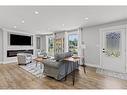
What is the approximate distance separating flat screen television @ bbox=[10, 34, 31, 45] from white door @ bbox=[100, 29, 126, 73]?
5.64 meters

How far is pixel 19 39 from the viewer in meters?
7.78

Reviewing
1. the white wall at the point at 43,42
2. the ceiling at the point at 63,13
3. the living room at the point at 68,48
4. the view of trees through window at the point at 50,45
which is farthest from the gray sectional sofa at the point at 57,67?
the white wall at the point at 43,42

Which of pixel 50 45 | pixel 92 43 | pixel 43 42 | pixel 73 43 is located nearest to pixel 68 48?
pixel 73 43

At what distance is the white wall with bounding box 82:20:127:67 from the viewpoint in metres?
5.64

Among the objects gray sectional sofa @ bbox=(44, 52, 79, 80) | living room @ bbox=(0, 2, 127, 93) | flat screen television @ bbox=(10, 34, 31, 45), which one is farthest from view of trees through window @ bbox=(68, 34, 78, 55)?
flat screen television @ bbox=(10, 34, 31, 45)

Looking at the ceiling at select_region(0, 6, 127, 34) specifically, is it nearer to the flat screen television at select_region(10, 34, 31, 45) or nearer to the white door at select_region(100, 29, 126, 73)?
the white door at select_region(100, 29, 126, 73)


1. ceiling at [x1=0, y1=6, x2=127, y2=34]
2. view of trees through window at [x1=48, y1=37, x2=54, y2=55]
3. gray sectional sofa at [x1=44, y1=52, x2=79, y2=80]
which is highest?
ceiling at [x1=0, y1=6, x2=127, y2=34]

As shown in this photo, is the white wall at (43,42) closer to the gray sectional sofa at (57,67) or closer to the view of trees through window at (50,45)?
the view of trees through window at (50,45)

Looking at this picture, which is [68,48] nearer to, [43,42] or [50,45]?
[50,45]

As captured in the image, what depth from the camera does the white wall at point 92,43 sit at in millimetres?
5645

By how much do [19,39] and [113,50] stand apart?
20.6 feet

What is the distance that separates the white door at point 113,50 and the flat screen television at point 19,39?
5.64 meters
